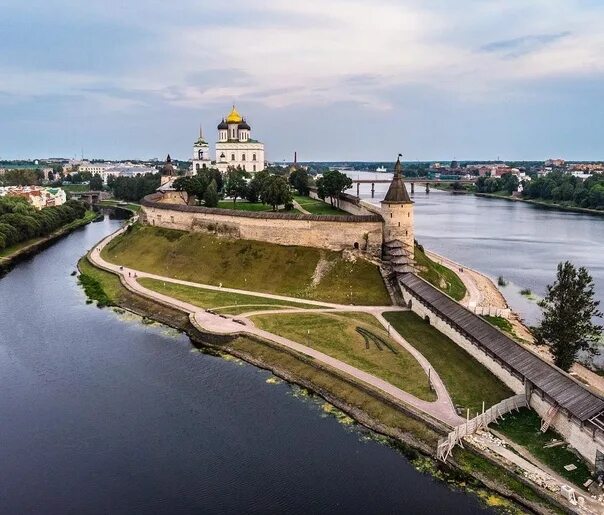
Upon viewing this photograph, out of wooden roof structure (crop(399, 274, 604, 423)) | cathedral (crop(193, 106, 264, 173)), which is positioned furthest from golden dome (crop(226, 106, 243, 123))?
wooden roof structure (crop(399, 274, 604, 423))

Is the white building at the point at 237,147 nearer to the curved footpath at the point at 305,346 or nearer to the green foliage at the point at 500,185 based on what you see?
the curved footpath at the point at 305,346

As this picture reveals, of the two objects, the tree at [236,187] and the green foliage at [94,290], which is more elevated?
the tree at [236,187]

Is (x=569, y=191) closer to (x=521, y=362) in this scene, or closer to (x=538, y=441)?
(x=521, y=362)

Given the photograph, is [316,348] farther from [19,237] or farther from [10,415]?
[19,237]

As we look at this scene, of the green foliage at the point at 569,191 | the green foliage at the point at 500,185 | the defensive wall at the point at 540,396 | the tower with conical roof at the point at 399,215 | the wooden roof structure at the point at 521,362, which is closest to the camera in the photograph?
the defensive wall at the point at 540,396

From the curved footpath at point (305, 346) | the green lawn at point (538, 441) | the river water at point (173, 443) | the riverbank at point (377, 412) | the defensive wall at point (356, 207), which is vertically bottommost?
the river water at point (173, 443)

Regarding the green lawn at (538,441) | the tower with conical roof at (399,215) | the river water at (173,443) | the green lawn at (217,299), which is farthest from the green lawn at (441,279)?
the green lawn at (538,441)

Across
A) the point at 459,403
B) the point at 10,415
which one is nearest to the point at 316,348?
the point at 459,403
